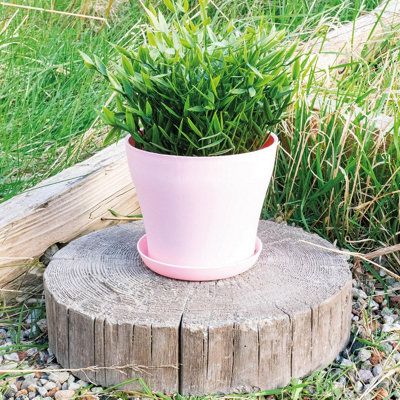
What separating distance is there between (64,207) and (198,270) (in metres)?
0.60

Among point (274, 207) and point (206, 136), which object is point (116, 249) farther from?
point (274, 207)

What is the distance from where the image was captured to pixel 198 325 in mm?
1390

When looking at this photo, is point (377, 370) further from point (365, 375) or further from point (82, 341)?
point (82, 341)

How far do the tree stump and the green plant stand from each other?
37cm

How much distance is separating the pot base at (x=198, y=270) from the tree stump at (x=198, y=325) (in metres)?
0.02

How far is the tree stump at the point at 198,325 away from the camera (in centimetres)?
141

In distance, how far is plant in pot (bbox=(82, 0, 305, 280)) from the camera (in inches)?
53.2

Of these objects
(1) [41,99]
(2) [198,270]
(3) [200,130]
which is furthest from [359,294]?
(1) [41,99]

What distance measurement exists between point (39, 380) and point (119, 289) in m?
0.31

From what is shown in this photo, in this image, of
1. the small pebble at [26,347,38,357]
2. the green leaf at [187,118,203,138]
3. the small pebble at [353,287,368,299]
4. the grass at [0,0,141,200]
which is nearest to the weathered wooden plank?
the small pebble at [26,347,38,357]

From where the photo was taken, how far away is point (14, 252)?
181 cm

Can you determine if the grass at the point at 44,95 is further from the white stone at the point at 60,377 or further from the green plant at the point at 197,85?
the white stone at the point at 60,377

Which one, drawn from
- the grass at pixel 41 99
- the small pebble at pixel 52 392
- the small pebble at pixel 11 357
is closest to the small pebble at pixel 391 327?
the small pebble at pixel 52 392

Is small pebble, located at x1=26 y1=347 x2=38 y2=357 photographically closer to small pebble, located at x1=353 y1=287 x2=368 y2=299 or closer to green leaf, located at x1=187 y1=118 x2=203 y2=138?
green leaf, located at x1=187 y1=118 x2=203 y2=138
